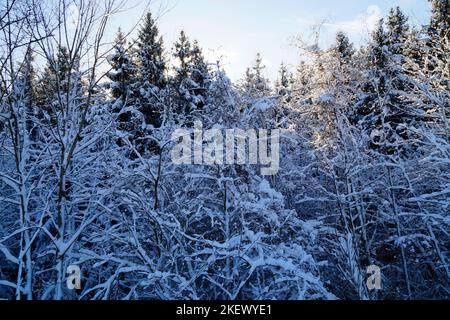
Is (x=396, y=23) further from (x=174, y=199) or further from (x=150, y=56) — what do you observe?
(x=174, y=199)

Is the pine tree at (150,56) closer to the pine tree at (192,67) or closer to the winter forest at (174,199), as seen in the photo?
the pine tree at (192,67)

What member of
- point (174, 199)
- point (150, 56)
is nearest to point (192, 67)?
point (150, 56)

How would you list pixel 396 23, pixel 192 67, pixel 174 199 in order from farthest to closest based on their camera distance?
pixel 396 23, pixel 192 67, pixel 174 199

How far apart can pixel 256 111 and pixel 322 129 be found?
1585mm

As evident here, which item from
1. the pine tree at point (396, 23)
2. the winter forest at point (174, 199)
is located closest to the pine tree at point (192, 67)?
the winter forest at point (174, 199)

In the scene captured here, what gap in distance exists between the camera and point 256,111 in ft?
20.9

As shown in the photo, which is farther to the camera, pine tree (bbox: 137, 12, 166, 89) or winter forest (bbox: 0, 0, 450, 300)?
pine tree (bbox: 137, 12, 166, 89)

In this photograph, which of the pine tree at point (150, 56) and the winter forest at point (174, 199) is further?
the pine tree at point (150, 56)

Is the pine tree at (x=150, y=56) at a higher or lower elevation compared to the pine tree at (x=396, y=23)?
lower

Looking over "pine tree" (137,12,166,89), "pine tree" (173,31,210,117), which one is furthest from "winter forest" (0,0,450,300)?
"pine tree" (137,12,166,89)

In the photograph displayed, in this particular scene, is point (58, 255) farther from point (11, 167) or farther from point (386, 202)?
point (386, 202)

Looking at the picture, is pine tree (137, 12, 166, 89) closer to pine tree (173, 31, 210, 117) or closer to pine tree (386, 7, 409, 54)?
pine tree (173, 31, 210, 117)

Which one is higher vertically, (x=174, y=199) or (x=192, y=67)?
(x=192, y=67)
